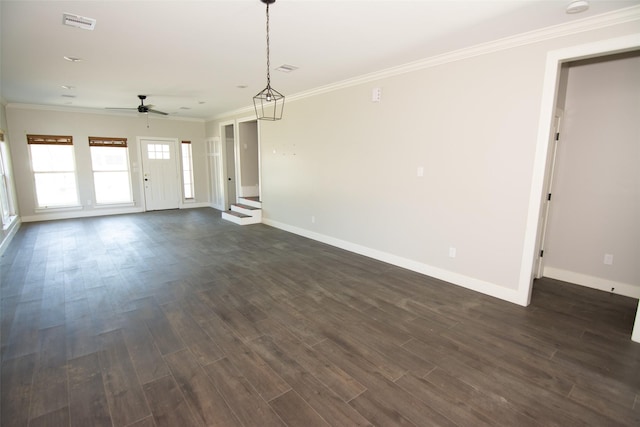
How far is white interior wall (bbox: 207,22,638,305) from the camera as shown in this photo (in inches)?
126

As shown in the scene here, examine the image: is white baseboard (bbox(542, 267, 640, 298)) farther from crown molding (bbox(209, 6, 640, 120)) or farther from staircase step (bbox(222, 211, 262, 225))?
staircase step (bbox(222, 211, 262, 225))

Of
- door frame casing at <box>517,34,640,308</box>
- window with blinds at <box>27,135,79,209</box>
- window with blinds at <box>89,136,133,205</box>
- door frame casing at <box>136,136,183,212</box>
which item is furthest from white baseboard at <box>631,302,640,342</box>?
window with blinds at <box>27,135,79,209</box>

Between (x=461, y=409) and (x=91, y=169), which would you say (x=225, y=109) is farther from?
(x=461, y=409)

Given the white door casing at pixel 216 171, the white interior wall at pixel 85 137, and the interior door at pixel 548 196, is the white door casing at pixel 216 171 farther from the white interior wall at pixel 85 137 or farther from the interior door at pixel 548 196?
the interior door at pixel 548 196

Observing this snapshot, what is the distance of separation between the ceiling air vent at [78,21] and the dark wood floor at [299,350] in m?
2.81

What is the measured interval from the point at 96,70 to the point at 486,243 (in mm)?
5783

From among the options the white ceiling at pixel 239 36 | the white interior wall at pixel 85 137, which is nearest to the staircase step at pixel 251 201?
the white interior wall at pixel 85 137

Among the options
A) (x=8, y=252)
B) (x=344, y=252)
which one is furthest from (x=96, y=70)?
(x=344, y=252)

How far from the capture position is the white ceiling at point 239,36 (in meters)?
2.54

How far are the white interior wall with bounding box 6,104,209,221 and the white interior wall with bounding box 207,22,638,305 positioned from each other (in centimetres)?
538

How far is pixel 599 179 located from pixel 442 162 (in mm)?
1839

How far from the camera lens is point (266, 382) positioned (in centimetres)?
214

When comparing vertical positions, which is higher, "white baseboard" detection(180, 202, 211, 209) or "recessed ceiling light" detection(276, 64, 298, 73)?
"recessed ceiling light" detection(276, 64, 298, 73)

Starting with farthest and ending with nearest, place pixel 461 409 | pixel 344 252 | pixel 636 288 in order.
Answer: pixel 344 252
pixel 636 288
pixel 461 409
